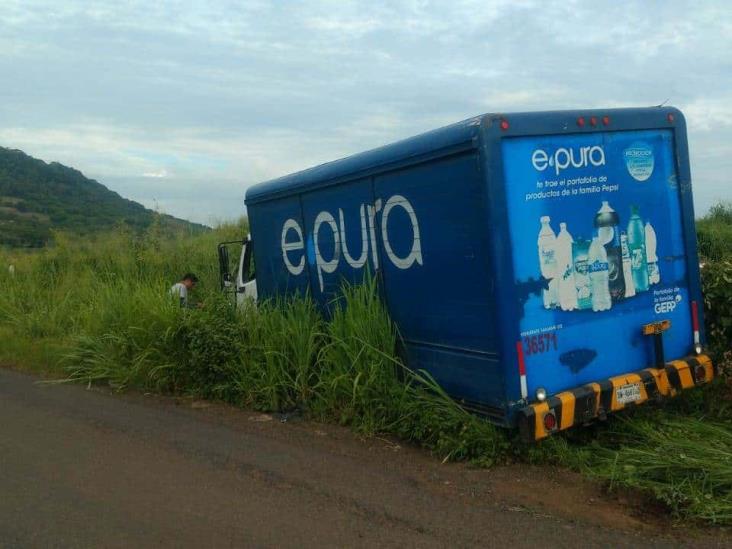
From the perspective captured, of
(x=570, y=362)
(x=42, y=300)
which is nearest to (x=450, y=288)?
(x=570, y=362)

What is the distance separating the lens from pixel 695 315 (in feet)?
20.1

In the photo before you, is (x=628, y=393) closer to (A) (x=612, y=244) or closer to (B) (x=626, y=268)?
(B) (x=626, y=268)

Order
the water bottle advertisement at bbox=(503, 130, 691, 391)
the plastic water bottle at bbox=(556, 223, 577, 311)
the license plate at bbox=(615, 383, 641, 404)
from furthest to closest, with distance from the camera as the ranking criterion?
the license plate at bbox=(615, 383, 641, 404)
the plastic water bottle at bbox=(556, 223, 577, 311)
the water bottle advertisement at bbox=(503, 130, 691, 391)

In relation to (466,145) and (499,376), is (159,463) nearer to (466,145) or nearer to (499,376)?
(499,376)

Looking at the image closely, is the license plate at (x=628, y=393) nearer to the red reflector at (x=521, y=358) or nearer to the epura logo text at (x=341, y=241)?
the red reflector at (x=521, y=358)

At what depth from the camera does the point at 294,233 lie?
7684 millimetres

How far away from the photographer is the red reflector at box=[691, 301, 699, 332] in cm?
611

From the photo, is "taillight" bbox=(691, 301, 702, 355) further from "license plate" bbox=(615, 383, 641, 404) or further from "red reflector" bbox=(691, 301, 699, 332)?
"license plate" bbox=(615, 383, 641, 404)

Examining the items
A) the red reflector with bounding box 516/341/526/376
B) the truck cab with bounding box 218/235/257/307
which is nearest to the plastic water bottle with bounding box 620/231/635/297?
the red reflector with bounding box 516/341/526/376

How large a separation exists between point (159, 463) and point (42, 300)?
28.5 feet

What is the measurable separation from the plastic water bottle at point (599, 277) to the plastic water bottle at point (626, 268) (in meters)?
0.19

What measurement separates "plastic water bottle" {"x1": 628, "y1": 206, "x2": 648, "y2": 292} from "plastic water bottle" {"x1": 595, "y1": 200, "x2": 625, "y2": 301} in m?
0.13

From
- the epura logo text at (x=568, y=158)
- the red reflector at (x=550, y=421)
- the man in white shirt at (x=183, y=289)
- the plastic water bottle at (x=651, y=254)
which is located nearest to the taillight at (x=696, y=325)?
the plastic water bottle at (x=651, y=254)

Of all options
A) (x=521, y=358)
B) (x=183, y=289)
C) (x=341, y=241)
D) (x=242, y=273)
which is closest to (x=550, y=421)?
(x=521, y=358)
